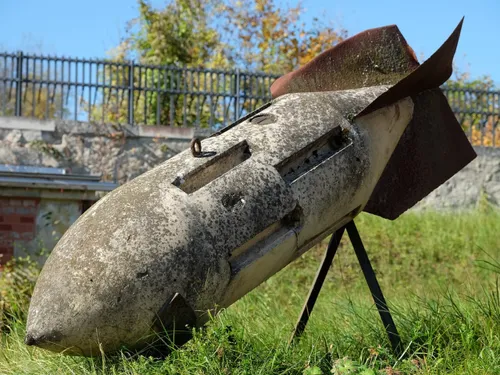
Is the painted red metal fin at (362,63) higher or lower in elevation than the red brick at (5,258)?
higher

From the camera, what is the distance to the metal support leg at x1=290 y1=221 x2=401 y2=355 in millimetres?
4230

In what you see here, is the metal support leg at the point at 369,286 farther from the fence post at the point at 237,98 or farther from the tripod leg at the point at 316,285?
the fence post at the point at 237,98

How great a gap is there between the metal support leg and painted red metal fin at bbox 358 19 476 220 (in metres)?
0.22

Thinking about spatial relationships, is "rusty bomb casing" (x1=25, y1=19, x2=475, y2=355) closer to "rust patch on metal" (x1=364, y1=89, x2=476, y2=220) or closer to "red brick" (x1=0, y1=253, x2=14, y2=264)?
"rust patch on metal" (x1=364, y1=89, x2=476, y2=220)

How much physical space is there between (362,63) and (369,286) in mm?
1444

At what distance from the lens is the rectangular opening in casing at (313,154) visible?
13.1ft

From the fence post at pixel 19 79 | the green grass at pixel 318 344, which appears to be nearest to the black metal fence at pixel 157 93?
the fence post at pixel 19 79

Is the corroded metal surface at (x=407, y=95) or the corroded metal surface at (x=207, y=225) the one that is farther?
the corroded metal surface at (x=407, y=95)

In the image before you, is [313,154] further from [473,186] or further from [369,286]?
[473,186]

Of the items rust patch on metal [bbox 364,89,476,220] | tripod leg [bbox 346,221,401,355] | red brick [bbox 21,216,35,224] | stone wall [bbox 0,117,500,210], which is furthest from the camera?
stone wall [bbox 0,117,500,210]

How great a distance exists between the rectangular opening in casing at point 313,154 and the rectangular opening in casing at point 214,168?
219 mm

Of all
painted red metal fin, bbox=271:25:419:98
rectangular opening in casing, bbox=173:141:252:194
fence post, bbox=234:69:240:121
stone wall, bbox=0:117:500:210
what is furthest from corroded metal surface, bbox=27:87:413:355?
fence post, bbox=234:69:240:121

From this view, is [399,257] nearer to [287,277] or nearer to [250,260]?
[287,277]

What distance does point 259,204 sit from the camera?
3.76m
